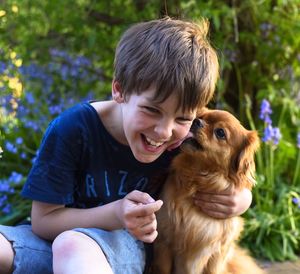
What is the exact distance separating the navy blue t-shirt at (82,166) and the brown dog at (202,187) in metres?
0.17

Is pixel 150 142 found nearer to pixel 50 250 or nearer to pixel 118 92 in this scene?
pixel 118 92

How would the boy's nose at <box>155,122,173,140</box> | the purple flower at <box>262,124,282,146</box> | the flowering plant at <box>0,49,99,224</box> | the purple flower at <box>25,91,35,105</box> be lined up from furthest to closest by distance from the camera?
→ 1. the purple flower at <box>25,91,35,105</box>
2. the flowering plant at <box>0,49,99,224</box>
3. the purple flower at <box>262,124,282,146</box>
4. the boy's nose at <box>155,122,173,140</box>

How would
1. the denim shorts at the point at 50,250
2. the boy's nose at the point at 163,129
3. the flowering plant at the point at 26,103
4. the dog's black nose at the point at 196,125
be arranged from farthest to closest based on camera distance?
the flowering plant at the point at 26,103, the dog's black nose at the point at 196,125, the denim shorts at the point at 50,250, the boy's nose at the point at 163,129

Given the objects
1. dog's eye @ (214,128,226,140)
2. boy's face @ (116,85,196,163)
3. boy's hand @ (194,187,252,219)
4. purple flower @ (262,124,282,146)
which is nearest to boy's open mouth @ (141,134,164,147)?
boy's face @ (116,85,196,163)

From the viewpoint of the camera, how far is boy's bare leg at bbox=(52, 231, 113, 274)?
199cm

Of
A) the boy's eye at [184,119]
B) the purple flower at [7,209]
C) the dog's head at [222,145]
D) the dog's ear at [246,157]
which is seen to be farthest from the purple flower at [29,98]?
the boy's eye at [184,119]

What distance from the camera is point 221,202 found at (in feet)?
8.34

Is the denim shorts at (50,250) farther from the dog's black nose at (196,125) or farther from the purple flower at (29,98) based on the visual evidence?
the purple flower at (29,98)

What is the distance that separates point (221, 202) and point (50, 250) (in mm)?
820

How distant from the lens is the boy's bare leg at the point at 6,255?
2186 mm

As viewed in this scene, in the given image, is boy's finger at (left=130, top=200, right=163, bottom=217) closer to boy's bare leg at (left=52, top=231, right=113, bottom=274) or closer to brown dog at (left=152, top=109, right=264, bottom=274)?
boy's bare leg at (left=52, top=231, right=113, bottom=274)

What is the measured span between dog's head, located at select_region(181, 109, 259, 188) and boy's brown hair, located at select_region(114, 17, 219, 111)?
325 mm

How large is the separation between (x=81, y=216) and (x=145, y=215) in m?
0.38

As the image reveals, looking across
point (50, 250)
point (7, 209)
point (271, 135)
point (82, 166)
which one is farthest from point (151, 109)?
point (7, 209)
